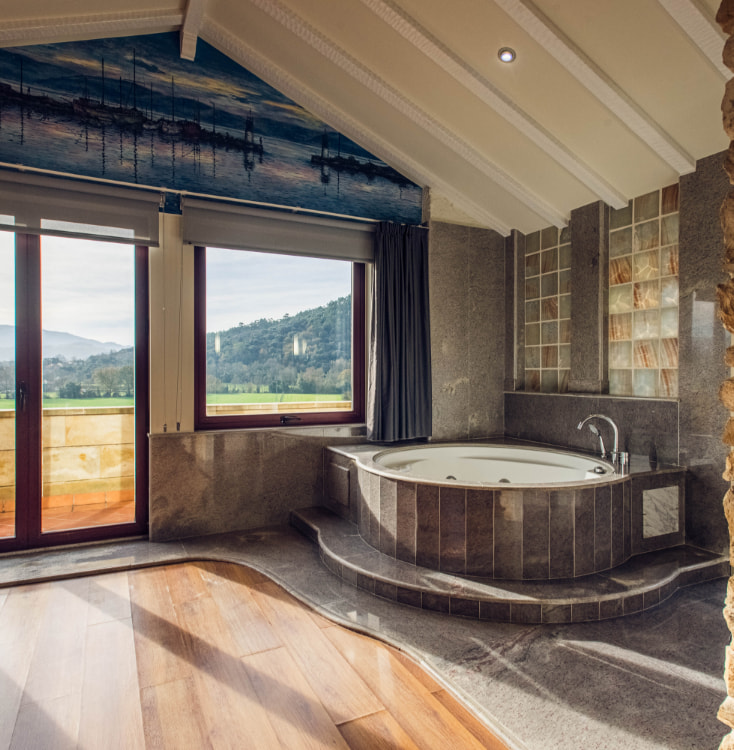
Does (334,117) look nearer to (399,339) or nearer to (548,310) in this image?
(399,339)

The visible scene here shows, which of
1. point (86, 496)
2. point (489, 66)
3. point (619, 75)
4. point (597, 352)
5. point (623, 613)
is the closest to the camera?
point (623, 613)

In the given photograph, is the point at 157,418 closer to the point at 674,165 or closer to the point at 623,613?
the point at 623,613

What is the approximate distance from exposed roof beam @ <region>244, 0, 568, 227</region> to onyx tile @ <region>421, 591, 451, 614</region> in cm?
266

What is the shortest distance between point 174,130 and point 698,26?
2.78m

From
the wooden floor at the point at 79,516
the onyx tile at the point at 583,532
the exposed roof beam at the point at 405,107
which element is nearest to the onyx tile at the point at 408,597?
the onyx tile at the point at 583,532

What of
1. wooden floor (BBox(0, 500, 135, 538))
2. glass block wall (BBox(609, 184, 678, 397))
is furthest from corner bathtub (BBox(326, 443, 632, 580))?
wooden floor (BBox(0, 500, 135, 538))

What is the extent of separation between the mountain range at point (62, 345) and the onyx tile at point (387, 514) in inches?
74.2

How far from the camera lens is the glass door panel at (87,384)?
3.10 m

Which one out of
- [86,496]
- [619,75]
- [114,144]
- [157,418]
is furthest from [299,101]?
[86,496]

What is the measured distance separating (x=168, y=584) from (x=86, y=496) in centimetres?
97

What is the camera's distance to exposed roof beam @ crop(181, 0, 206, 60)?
2.87m

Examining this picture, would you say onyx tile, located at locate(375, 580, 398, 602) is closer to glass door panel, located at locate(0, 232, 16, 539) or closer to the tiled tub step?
the tiled tub step

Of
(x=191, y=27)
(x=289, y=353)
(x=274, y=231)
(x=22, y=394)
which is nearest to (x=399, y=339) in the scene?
(x=289, y=353)

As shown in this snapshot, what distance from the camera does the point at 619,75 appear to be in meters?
2.52
